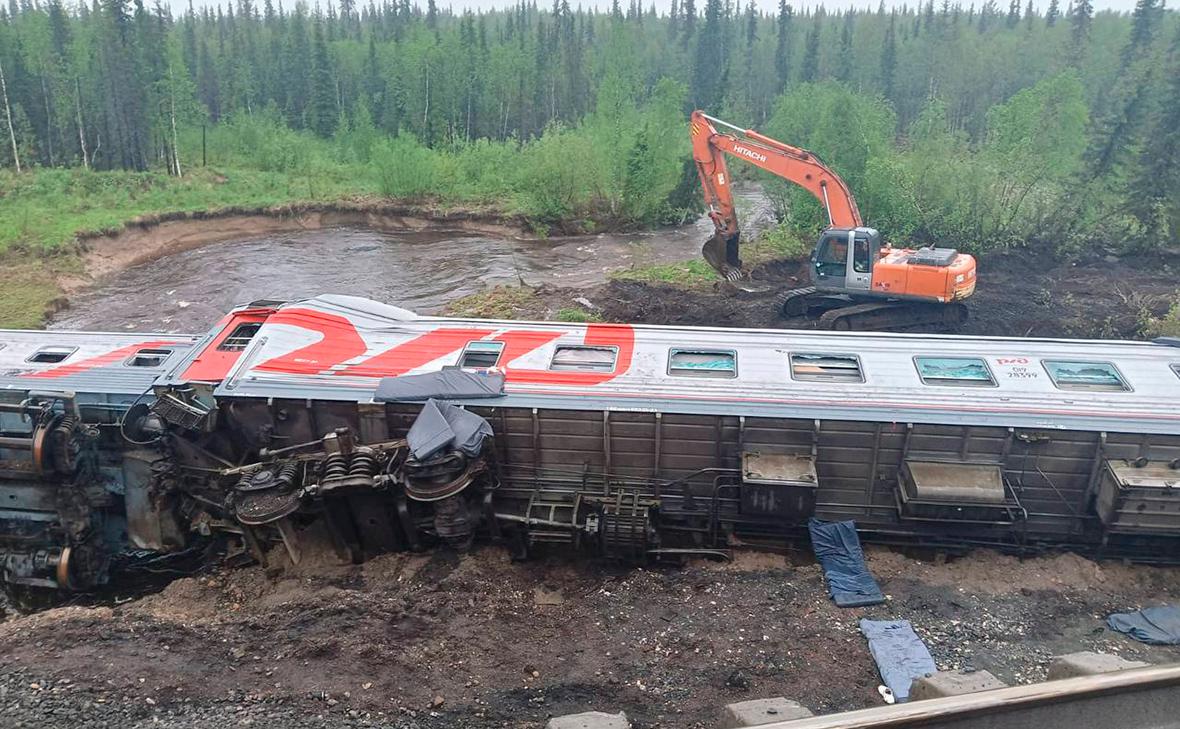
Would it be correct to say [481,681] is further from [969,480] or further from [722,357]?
[969,480]

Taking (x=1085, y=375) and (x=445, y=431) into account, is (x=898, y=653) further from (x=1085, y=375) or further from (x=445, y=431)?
(x=445, y=431)

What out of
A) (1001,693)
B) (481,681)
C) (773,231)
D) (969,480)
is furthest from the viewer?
(773,231)

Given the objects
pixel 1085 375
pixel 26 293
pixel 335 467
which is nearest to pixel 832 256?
pixel 1085 375

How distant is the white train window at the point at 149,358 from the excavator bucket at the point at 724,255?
15.6 metres

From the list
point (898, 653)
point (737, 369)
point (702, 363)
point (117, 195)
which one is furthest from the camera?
point (117, 195)

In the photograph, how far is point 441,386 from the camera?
37.9 feet

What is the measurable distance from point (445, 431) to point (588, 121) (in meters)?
40.0

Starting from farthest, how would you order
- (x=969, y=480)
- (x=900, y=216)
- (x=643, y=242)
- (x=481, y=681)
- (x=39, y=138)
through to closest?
(x=39, y=138), (x=643, y=242), (x=900, y=216), (x=969, y=480), (x=481, y=681)

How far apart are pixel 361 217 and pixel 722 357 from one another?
114 ft

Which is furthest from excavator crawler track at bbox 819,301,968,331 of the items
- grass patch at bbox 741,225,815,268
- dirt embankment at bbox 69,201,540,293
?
dirt embankment at bbox 69,201,540,293

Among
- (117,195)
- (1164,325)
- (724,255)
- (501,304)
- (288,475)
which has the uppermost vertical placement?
(724,255)

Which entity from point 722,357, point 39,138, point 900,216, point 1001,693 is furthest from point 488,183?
point 1001,693

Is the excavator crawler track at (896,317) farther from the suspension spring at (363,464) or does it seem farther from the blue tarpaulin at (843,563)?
the suspension spring at (363,464)

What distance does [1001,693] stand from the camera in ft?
17.0
